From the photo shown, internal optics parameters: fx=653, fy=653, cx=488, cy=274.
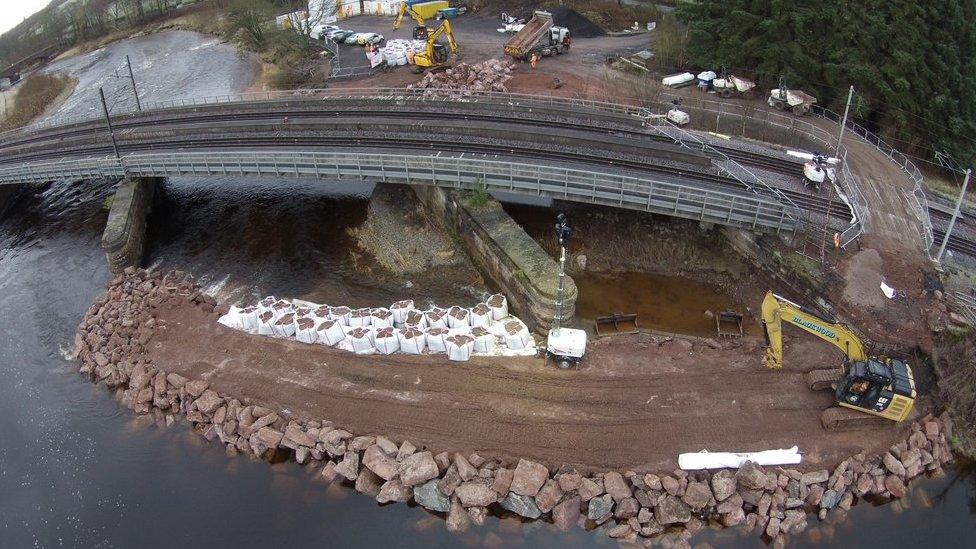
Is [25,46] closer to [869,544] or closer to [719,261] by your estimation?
[719,261]

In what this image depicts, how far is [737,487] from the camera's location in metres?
22.6

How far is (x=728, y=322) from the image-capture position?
30562 millimetres

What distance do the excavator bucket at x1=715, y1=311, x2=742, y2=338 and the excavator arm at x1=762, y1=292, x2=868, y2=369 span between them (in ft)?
9.95

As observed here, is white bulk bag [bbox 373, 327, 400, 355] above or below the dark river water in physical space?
above

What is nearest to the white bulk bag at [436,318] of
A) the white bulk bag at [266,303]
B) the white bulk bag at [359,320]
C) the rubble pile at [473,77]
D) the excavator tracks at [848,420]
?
the white bulk bag at [359,320]

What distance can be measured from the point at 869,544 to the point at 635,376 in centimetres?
952

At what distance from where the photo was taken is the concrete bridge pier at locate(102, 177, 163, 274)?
118 ft

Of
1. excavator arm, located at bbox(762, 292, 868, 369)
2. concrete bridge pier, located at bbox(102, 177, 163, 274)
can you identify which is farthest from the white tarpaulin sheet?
concrete bridge pier, located at bbox(102, 177, 163, 274)

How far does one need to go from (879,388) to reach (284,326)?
2379 centimetres

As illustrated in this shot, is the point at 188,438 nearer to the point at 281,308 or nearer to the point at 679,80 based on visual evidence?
the point at 281,308

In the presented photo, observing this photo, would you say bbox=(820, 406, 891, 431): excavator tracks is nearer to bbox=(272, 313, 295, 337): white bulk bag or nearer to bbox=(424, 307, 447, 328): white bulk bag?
bbox=(424, 307, 447, 328): white bulk bag

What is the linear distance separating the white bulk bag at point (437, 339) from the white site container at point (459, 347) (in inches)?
11.8

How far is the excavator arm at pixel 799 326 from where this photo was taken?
23984 millimetres

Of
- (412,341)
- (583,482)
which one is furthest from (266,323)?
(583,482)
